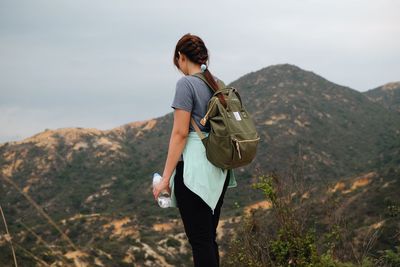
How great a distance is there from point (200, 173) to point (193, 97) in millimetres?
385

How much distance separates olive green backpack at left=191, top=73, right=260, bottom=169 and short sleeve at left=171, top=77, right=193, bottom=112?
9 centimetres

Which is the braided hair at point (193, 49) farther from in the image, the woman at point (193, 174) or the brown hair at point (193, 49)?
the woman at point (193, 174)

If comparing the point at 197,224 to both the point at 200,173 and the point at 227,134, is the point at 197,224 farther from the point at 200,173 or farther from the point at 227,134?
the point at 227,134

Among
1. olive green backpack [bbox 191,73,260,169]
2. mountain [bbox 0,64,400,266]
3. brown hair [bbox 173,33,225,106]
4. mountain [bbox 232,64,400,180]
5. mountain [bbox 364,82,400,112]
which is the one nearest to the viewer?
olive green backpack [bbox 191,73,260,169]

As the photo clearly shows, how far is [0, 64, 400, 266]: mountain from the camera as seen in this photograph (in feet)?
103

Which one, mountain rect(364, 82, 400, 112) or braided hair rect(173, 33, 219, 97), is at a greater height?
braided hair rect(173, 33, 219, 97)

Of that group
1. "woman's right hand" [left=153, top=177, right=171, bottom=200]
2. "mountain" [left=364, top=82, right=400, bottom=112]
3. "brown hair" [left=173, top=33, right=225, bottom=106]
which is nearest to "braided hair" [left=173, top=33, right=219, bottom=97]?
"brown hair" [left=173, top=33, right=225, bottom=106]

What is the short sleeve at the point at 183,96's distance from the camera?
2223mm

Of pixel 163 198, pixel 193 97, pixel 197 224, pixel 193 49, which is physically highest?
pixel 193 49

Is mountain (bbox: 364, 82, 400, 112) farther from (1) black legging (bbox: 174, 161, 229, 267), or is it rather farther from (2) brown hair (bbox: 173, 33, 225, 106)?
(1) black legging (bbox: 174, 161, 229, 267)

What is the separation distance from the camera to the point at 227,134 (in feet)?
7.04

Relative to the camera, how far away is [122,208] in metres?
42.1

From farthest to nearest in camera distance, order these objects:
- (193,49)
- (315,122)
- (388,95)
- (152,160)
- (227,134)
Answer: (388,95) → (315,122) → (152,160) → (193,49) → (227,134)

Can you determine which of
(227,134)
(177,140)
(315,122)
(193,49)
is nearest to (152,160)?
(315,122)
